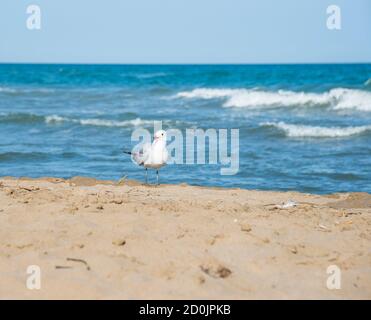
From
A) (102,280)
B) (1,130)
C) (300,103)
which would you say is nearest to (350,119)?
(300,103)

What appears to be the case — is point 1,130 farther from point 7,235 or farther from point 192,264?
point 192,264

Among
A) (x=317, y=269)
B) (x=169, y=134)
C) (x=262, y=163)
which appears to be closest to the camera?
(x=317, y=269)

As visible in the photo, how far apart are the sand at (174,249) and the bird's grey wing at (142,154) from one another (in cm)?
223

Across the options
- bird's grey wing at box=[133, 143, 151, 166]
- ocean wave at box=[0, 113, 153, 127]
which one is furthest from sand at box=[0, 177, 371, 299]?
ocean wave at box=[0, 113, 153, 127]

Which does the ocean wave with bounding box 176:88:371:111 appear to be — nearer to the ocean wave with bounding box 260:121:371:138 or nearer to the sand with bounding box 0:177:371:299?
the ocean wave with bounding box 260:121:371:138

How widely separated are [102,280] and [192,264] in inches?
22.9

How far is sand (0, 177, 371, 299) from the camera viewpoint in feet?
12.5

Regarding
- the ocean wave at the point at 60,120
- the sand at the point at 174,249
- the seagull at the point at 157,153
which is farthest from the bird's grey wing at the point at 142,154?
the ocean wave at the point at 60,120

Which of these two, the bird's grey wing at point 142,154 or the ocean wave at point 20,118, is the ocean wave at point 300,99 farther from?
the bird's grey wing at point 142,154

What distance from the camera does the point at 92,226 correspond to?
15.4ft

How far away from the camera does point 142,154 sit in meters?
8.24
